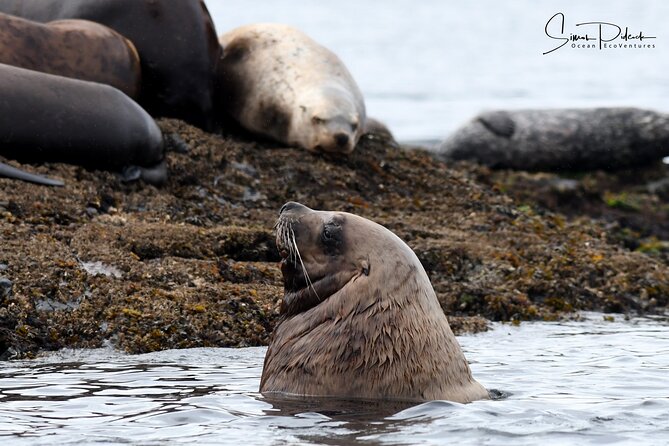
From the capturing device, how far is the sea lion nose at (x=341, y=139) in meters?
11.0

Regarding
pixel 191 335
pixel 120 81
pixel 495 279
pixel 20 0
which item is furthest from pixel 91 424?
pixel 20 0

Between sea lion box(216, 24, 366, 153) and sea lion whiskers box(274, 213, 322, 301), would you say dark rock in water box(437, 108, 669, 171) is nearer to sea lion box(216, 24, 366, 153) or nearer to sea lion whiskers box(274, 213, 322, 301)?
sea lion box(216, 24, 366, 153)

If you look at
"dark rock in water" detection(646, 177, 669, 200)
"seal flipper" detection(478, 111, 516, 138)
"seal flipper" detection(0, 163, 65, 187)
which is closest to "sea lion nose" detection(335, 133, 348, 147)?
"seal flipper" detection(0, 163, 65, 187)

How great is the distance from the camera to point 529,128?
17.5 metres

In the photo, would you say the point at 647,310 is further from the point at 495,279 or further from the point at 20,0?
the point at 20,0

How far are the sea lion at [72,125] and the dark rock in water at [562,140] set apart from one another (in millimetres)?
7848

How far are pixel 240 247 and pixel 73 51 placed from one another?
9.43 feet

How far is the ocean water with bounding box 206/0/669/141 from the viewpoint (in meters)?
29.8

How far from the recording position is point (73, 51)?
10469 mm

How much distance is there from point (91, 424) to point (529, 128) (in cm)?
1304

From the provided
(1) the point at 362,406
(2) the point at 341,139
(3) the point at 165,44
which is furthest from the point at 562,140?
(1) the point at 362,406

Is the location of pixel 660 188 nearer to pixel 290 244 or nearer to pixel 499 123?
pixel 499 123

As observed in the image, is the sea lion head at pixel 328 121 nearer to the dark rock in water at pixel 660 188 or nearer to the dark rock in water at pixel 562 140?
the dark rock in water at pixel 660 188

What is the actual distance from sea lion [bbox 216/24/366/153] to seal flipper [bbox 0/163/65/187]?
307cm
